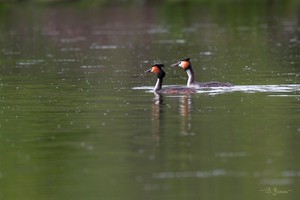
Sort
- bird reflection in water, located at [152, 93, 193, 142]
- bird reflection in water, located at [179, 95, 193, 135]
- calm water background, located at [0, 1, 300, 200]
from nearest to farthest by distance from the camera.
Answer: calm water background, located at [0, 1, 300, 200] → bird reflection in water, located at [152, 93, 193, 142] → bird reflection in water, located at [179, 95, 193, 135]

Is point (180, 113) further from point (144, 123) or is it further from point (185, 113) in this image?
point (144, 123)

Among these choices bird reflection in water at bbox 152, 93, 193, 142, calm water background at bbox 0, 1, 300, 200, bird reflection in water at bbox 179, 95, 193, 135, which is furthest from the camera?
bird reflection in water at bbox 179, 95, 193, 135

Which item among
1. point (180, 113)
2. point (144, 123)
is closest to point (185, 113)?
point (180, 113)

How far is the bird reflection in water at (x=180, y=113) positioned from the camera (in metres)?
22.1

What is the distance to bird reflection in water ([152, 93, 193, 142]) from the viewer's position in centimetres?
2206

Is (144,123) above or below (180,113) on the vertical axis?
above

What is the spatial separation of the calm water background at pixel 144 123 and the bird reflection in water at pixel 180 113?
25mm

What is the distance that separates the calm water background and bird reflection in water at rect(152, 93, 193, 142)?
2 centimetres

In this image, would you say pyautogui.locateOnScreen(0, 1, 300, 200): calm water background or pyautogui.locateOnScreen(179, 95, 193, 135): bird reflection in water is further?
pyautogui.locateOnScreen(179, 95, 193, 135): bird reflection in water

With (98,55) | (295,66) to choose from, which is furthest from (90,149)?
(98,55)

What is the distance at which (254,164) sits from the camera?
60.4 feet

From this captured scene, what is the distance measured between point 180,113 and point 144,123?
1.76 metres

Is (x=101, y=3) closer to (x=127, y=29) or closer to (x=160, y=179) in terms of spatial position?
(x=127, y=29)

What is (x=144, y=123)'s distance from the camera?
2333cm
